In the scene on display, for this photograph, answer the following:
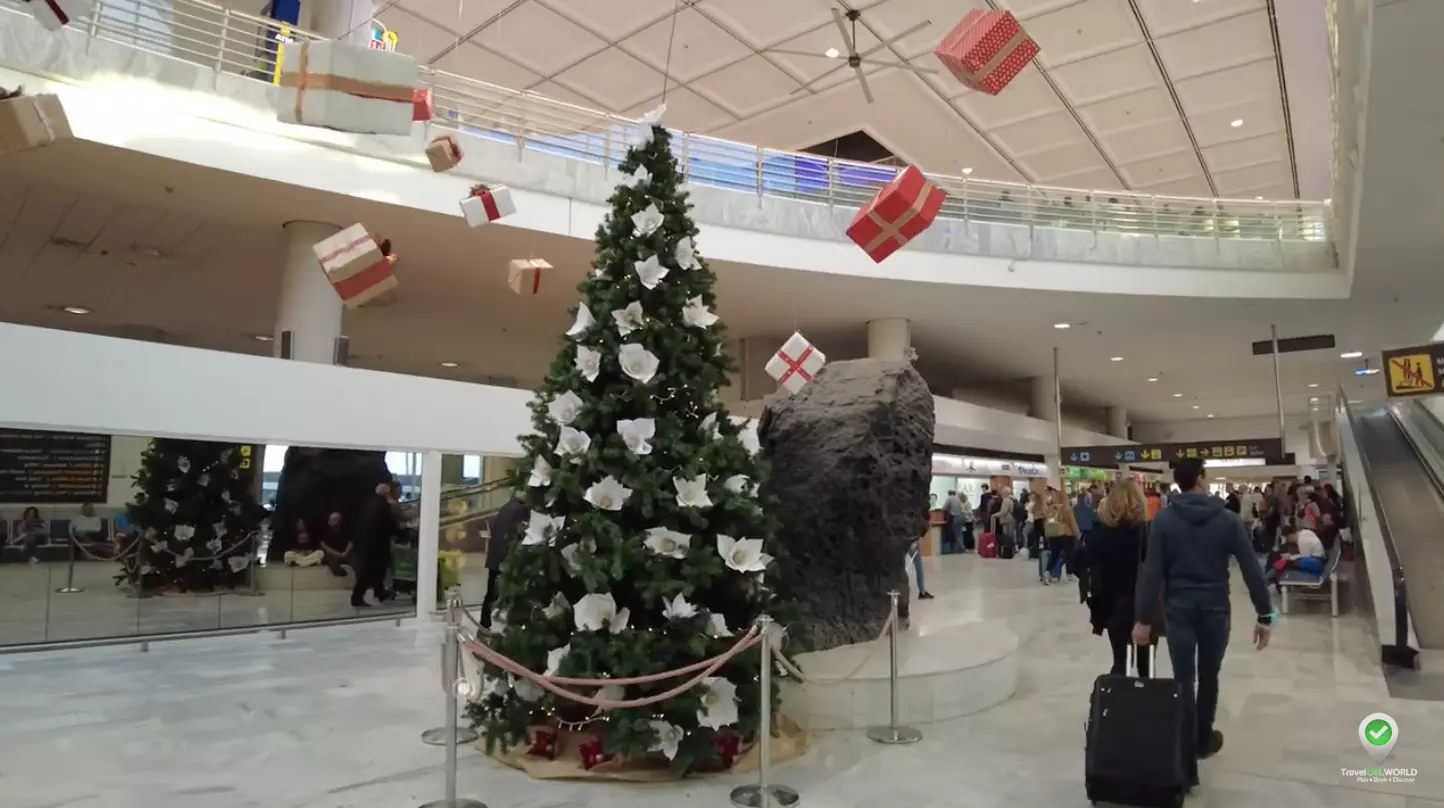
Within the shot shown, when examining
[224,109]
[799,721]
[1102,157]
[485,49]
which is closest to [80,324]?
[485,49]

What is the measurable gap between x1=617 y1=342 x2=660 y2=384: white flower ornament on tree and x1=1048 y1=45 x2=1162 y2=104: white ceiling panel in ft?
47.6

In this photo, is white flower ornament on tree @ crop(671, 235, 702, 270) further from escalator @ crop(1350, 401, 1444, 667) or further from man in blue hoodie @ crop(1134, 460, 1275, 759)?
escalator @ crop(1350, 401, 1444, 667)

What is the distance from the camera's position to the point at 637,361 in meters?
4.53

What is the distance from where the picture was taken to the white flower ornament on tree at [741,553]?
444cm

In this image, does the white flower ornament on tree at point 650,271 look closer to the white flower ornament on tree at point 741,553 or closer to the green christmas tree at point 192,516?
the white flower ornament on tree at point 741,553

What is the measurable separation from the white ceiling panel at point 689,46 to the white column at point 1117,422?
2242 centimetres

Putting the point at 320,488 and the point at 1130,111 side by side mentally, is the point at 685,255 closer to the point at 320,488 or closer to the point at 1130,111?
the point at 320,488

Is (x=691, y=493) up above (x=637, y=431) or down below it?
below

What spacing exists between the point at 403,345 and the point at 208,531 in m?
13.3

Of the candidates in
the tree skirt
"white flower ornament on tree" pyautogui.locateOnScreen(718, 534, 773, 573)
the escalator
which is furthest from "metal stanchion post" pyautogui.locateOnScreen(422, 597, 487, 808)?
the escalator

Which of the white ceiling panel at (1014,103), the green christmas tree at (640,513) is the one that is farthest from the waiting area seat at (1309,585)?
the white ceiling panel at (1014,103)

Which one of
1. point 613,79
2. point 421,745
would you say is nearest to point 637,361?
point 421,745

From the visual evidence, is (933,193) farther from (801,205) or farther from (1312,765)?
(801,205)

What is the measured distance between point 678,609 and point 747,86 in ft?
49.7
